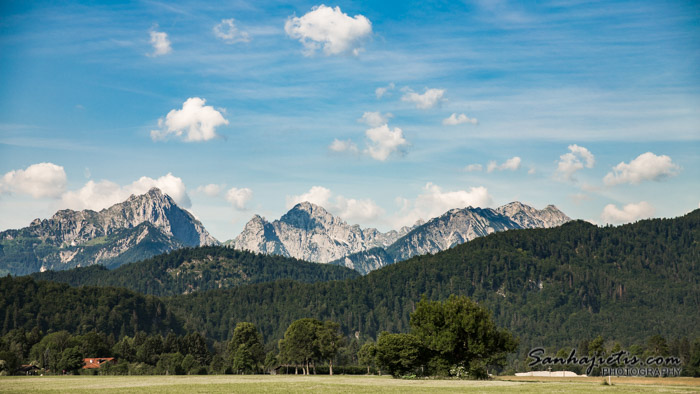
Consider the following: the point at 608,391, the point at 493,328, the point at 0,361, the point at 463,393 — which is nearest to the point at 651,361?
the point at 493,328

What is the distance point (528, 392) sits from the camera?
8119 centimetres

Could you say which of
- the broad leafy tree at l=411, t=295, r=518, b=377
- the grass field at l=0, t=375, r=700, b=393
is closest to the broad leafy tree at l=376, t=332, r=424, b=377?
the broad leafy tree at l=411, t=295, r=518, b=377

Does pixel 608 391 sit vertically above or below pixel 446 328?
below

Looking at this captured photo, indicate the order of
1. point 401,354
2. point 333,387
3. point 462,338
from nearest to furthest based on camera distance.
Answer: point 333,387, point 462,338, point 401,354

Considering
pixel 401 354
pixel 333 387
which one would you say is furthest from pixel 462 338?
pixel 333 387

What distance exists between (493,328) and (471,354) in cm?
720

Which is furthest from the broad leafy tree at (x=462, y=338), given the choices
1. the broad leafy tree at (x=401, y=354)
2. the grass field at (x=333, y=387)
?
the grass field at (x=333, y=387)

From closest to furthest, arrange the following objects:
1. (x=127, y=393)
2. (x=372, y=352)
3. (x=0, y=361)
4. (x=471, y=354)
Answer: (x=127, y=393) < (x=471, y=354) < (x=372, y=352) < (x=0, y=361)

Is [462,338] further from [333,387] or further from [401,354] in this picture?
[333,387]

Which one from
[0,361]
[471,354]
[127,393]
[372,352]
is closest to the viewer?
[127,393]

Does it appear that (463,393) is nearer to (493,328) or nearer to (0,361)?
(493,328)

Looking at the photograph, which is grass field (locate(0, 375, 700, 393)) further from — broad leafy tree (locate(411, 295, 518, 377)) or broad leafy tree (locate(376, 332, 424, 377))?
broad leafy tree (locate(376, 332, 424, 377))

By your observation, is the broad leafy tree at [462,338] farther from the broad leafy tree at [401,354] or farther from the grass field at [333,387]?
the grass field at [333,387]

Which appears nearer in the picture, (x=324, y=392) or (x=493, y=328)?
(x=324, y=392)
